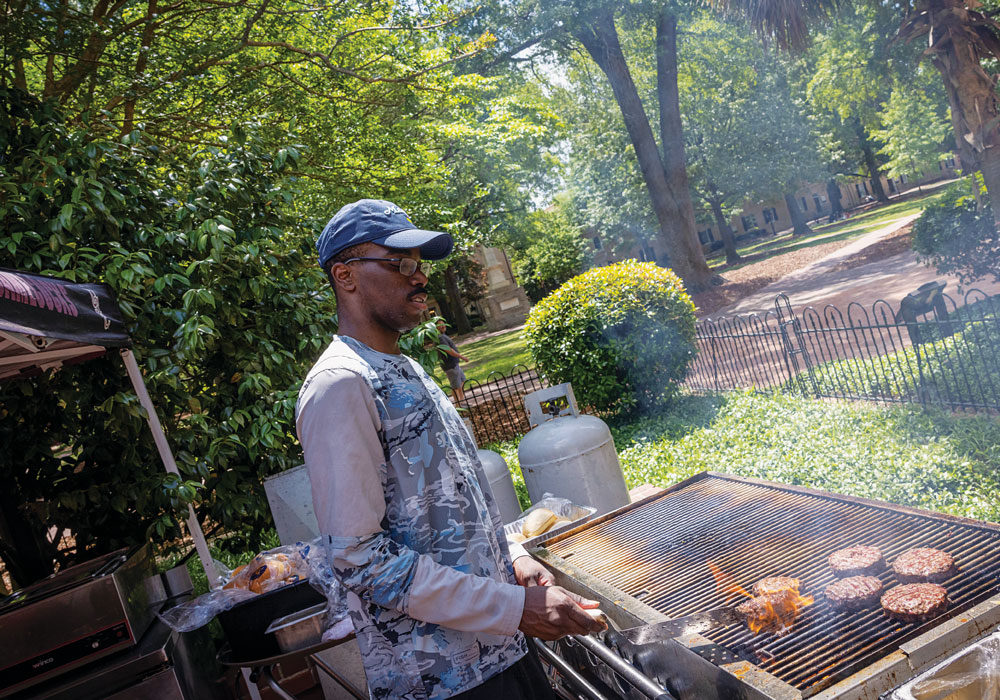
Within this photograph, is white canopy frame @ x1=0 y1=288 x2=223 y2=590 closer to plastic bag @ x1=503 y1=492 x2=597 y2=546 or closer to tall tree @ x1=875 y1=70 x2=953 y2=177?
plastic bag @ x1=503 y1=492 x2=597 y2=546

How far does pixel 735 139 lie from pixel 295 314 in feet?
88.6

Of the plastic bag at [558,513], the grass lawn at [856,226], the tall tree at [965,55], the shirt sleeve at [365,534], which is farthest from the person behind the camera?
the grass lawn at [856,226]

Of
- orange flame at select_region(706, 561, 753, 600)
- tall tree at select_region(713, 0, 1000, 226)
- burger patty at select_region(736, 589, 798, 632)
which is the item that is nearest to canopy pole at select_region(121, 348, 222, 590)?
orange flame at select_region(706, 561, 753, 600)

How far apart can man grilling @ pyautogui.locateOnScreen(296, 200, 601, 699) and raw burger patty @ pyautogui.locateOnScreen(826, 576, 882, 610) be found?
→ 1042mm

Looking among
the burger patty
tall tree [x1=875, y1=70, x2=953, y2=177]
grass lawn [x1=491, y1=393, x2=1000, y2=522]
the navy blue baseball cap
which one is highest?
tall tree [x1=875, y1=70, x2=953, y2=177]

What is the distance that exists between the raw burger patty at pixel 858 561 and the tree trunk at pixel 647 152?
1611 cm

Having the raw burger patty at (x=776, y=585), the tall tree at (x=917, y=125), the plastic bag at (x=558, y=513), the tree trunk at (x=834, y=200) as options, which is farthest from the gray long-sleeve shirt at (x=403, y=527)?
the tree trunk at (x=834, y=200)

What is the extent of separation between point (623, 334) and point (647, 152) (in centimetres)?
1141

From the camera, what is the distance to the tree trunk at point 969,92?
682 cm

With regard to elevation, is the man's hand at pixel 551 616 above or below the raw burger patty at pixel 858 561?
above

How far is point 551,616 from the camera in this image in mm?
1752

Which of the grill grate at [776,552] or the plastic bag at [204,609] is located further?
the plastic bag at [204,609]

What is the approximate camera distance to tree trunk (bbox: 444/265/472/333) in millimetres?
26237

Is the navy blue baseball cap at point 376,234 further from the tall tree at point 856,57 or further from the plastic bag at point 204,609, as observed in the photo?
the tall tree at point 856,57
